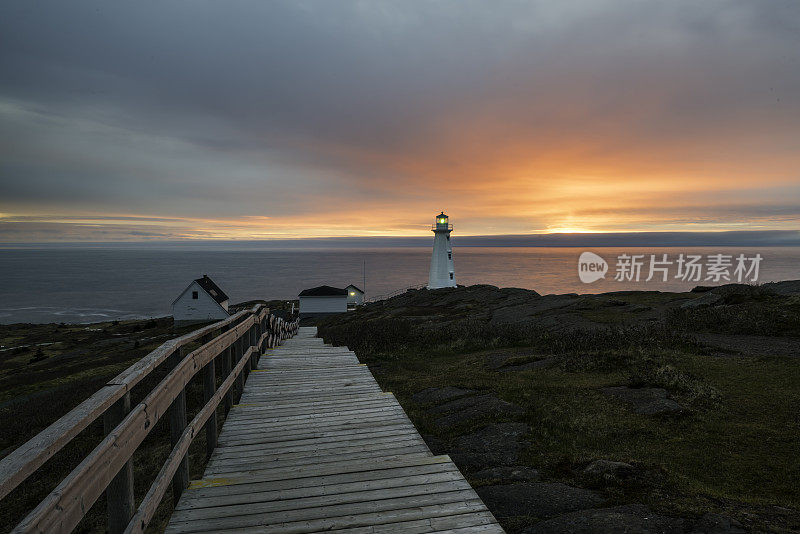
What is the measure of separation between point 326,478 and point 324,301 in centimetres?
5369

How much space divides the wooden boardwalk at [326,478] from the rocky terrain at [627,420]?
0.89 m

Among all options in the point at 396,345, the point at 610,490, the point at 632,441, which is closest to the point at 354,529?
the point at 610,490

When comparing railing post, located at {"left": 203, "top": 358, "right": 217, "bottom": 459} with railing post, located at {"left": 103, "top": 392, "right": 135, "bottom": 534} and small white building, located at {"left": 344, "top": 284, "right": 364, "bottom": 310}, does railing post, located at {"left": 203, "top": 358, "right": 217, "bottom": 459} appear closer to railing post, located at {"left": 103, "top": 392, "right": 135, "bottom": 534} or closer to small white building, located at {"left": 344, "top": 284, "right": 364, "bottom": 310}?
railing post, located at {"left": 103, "top": 392, "right": 135, "bottom": 534}

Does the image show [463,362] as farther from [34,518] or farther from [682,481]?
[34,518]

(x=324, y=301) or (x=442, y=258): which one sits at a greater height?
(x=442, y=258)

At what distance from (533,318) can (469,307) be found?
36.2 feet

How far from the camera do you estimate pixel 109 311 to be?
84.4m

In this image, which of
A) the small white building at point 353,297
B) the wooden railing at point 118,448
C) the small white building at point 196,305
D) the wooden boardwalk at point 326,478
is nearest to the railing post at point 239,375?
the wooden boardwalk at point 326,478

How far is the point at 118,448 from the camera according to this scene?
8.04 feet

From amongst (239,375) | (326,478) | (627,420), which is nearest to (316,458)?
(326,478)

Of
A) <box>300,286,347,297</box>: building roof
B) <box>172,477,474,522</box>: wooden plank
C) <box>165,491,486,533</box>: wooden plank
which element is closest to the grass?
<box>172,477,474,522</box>: wooden plank

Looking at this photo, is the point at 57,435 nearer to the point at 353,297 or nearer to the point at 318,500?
the point at 318,500

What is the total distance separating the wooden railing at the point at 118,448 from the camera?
1.76 meters

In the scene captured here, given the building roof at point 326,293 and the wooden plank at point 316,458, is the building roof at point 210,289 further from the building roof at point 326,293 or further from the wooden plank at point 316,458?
the wooden plank at point 316,458
